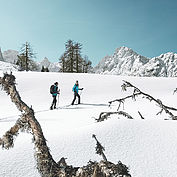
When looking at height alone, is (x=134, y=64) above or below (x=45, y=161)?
above

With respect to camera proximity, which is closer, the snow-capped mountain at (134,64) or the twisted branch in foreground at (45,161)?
the twisted branch in foreground at (45,161)

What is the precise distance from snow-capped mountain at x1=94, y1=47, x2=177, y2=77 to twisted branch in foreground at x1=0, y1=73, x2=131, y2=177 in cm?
8125

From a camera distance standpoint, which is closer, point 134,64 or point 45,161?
point 45,161

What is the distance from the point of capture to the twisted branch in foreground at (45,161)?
19.6 inches

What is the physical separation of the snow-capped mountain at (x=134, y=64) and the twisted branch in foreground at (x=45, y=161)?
8125cm

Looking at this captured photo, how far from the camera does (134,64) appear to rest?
394 ft

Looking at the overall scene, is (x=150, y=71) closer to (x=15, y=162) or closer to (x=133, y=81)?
(x=133, y=81)

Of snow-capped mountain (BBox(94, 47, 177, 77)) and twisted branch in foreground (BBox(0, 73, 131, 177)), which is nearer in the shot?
twisted branch in foreground (BBox(0, 73, 131, 177))

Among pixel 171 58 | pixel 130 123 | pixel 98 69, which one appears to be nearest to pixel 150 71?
pixel 171 58

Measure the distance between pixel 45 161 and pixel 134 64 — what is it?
127 metres

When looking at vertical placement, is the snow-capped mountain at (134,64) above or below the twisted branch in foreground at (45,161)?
above

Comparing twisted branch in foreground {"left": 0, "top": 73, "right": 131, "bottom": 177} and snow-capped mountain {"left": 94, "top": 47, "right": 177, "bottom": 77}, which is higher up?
snow-capped mountain {"left": 94, "top": 47, "right": 177, "bottom": 77}

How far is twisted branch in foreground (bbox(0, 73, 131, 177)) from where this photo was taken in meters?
0.50

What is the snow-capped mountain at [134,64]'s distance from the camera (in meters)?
81.2
